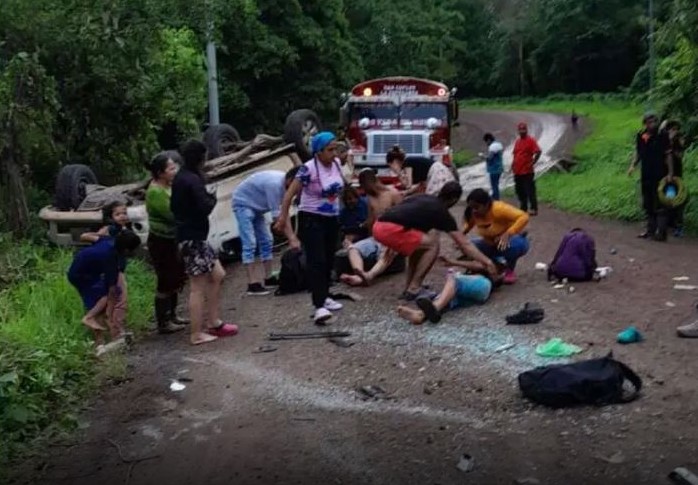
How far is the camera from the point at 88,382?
7512 mm

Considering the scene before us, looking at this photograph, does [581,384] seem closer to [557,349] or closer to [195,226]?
[557,349]

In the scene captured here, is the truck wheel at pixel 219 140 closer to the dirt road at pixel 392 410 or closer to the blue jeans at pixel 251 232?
the blue jeans at pixel 251 232

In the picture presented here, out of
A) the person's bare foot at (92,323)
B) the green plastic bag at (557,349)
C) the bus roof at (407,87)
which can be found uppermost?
the bus roof at (407,87)

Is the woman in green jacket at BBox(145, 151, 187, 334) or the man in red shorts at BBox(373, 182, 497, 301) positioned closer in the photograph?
the woman in green jacket at BBox(145, 151, 187, 334)

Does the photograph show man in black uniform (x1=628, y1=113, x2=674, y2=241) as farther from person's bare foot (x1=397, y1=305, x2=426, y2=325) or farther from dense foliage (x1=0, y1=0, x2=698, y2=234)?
person's bare foot (x1=397, y1=305, x2=426, y2=325)

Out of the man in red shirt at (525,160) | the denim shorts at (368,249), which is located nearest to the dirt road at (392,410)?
the denim shorts at (368,249)

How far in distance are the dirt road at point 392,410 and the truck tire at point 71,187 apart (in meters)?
5.32

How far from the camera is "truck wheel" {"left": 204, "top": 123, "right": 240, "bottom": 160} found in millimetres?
17203

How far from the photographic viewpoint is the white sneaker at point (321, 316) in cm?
880

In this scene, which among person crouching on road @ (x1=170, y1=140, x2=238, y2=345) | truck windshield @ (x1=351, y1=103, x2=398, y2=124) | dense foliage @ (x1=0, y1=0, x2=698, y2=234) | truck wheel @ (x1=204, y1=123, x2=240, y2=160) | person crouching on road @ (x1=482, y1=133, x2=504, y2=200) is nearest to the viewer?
person crouching on road @ (x1=170, y1=140, x2=238, y2=345)

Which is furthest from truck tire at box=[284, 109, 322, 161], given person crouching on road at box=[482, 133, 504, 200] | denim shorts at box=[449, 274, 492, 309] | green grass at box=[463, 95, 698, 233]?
denim shorts at box=[449, 274, 492, 309]

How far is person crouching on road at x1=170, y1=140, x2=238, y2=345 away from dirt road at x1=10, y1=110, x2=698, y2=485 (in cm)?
46

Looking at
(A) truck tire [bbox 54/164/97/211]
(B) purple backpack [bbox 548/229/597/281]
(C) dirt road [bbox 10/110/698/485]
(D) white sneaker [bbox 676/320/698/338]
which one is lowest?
(C) dirt road [bbox 10/110/698/485]

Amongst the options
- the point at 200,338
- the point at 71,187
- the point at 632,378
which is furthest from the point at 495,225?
the point at 71,187
